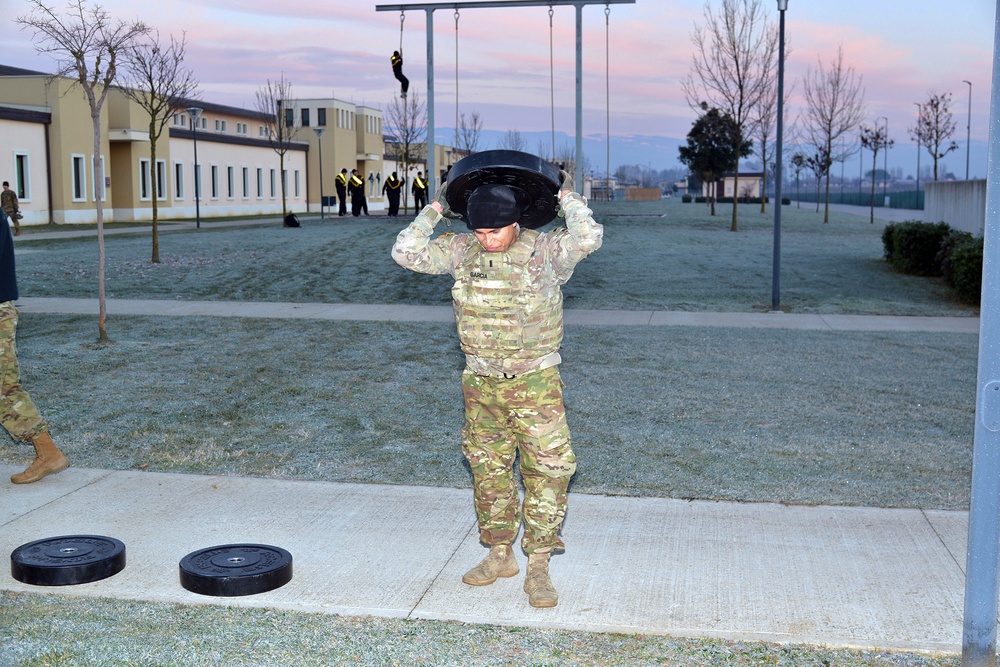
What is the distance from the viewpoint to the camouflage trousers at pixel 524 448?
436 centimetres

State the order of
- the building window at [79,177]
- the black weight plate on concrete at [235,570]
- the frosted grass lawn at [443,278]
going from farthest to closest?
the building window at [79,177] → the frosted grass lawn at [443,278] → the black weight plate on concrete at [235,570]

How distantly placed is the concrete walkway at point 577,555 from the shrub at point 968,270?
10.5 m

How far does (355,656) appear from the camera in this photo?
3.98m

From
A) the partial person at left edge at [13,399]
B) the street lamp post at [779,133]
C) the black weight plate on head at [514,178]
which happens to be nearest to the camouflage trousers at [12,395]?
the partial person at left edge at [13,399]

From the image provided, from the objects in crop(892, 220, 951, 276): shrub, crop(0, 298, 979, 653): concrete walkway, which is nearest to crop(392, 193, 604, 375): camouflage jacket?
crop(0, 298, 979, 653): concrete walkway

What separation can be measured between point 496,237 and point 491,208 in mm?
129

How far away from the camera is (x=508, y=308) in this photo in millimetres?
4367

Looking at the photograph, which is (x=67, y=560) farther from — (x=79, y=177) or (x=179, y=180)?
(x=179, y=180)

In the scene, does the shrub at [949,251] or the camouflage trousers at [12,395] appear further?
the shrub at [949,251]

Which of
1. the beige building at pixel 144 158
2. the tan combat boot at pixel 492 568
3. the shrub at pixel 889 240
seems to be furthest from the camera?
the beige building at pixel 144 158

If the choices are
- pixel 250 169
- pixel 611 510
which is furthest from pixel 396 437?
pixel 250 169

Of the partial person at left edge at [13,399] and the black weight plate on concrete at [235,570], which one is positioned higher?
the partial person at left edge at [13,399]

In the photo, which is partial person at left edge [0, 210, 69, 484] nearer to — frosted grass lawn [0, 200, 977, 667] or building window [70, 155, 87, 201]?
frosted grass lawn [0, 200, 977, 667]

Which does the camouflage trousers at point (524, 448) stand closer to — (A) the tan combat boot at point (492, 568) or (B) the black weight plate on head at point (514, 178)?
(A) the tan combat boot at point (492, 568)
